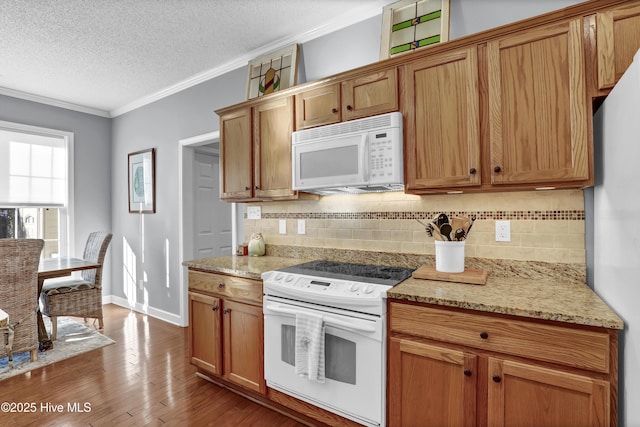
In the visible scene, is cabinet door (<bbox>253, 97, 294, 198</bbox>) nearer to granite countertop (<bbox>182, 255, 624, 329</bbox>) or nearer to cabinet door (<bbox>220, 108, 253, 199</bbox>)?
cabinet door (<bbox>220, 108, 253, 199</bbox>)

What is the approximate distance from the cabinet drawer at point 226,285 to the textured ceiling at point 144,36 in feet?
6.50

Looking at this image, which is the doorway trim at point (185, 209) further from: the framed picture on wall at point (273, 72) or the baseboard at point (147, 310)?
the framed picture on wall at point (273, 72)

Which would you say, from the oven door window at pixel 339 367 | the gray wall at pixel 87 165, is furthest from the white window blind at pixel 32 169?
the oven door window at pixel 339 367

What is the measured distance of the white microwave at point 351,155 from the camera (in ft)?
6.27

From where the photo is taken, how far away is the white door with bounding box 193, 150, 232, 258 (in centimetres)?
401

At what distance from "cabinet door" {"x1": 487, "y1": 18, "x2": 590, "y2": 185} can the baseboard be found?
371 cm

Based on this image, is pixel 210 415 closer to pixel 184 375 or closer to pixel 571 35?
pixel 184 375

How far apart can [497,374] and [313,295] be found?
927mm

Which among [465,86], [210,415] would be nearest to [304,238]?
[210,415]

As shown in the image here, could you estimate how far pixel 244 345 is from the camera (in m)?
2.19

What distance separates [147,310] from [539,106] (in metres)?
4.58

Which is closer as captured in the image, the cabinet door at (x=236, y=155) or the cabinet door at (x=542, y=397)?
the cabinet door at (x=542, y=397)

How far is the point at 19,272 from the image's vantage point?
8.64ft

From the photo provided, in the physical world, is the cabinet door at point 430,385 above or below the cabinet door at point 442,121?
below
